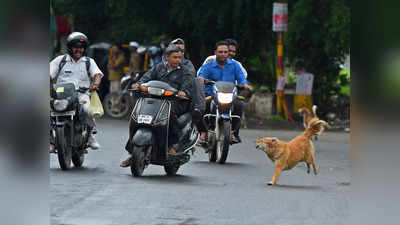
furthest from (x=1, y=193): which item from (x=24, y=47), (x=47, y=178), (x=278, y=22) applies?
(x=278, y=22)

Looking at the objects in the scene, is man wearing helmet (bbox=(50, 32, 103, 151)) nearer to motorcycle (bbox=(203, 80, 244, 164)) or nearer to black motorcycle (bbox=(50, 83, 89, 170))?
black motorcycle (bbox=(50, 83, 89, 170))

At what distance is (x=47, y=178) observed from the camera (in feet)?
9.71

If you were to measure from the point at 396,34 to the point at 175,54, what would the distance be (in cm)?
631

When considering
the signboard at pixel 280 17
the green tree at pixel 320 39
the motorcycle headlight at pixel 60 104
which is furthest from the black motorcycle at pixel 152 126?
the signboard at pixel 280 17

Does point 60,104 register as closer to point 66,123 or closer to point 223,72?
point 66,123

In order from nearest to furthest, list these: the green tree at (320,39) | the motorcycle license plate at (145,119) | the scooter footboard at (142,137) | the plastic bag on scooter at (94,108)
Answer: the scooter footboard at (142,137), the motorcycle license plate at (145,119), the plastic bag on scooter at (94,108), the green tree at (320,39)

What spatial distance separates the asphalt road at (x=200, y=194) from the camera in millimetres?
6301

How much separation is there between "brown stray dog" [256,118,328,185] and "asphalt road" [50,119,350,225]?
231 mm

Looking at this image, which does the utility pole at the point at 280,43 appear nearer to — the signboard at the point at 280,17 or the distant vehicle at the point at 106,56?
the signboard at the point at 280,17

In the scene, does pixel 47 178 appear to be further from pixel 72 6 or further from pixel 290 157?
pixel 72 6

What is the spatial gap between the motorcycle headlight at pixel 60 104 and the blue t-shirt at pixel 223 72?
95.2 inches

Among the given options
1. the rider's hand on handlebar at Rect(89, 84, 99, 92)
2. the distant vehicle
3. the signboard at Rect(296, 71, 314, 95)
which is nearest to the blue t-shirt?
the rider's hand on handlebar at Rect(89, 84, 99, 92)

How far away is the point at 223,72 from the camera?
11039 millimetres

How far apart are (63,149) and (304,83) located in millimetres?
10920
